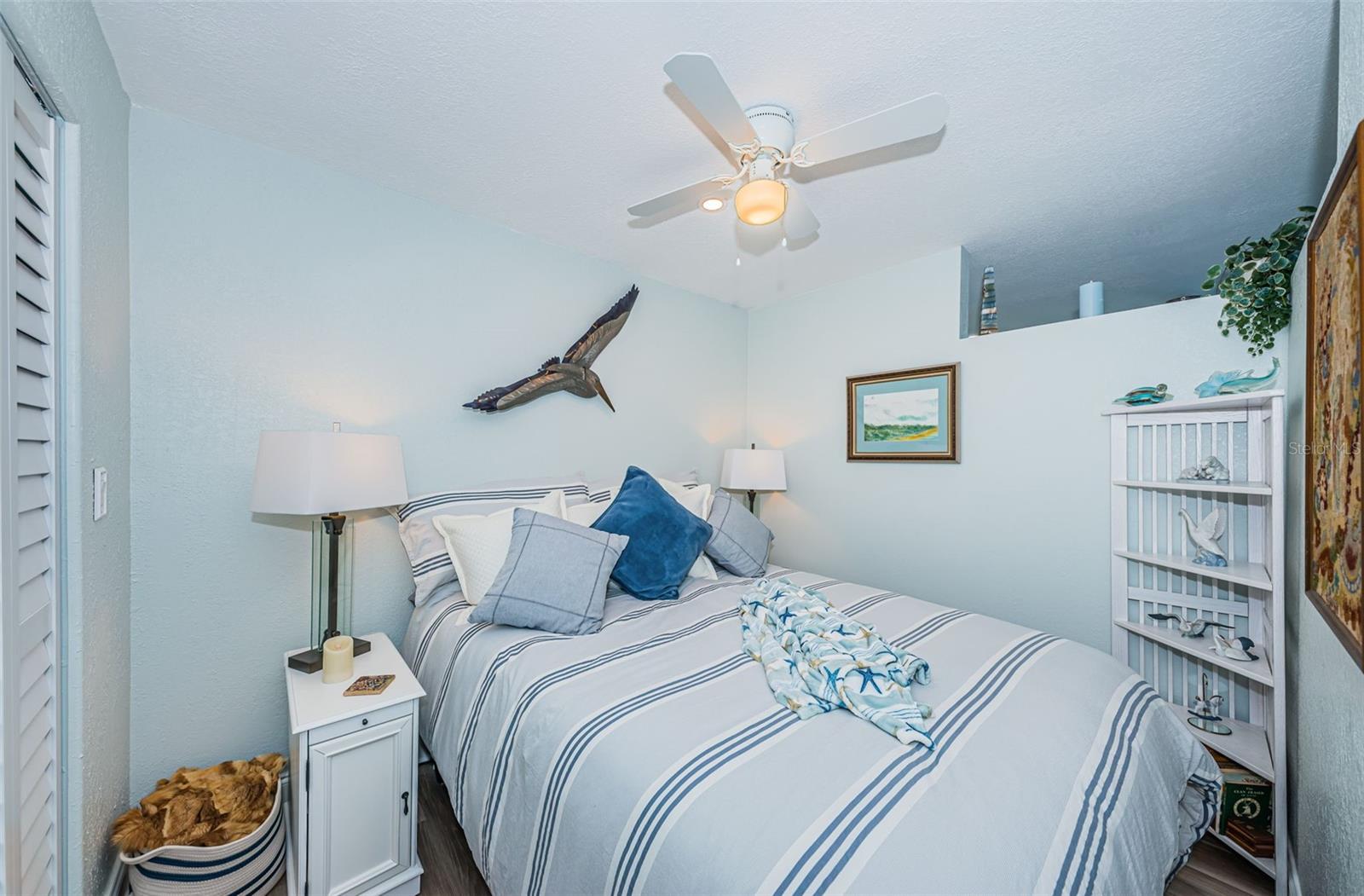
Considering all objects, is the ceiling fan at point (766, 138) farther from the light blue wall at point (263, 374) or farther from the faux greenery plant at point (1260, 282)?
the faux greenery plant at point (1260, 282)

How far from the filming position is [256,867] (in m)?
1.46

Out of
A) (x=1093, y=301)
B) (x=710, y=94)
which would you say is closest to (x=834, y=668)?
(x=710, y=94)

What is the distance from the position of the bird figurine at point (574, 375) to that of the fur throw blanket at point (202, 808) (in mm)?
1518

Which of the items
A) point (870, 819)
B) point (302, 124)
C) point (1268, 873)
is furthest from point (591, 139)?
point (1268, 873)

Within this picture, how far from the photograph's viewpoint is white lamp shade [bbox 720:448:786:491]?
10.6 feet

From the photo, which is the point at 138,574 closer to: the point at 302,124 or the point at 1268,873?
the point at 302,124

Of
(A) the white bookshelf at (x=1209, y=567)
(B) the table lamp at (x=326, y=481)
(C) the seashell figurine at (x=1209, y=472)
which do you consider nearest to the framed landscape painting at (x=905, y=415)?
(A) the white bookshelf at (x=1209, y=567)

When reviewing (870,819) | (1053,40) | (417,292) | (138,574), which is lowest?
(870,819)

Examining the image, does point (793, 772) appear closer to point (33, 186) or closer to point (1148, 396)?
point (33, 186)

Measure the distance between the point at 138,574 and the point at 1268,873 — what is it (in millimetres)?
3752

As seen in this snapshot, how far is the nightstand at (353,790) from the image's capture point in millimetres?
1345

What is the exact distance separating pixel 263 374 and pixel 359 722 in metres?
1.30

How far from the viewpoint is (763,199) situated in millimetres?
1500

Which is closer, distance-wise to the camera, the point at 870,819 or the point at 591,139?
the point at 870,819
